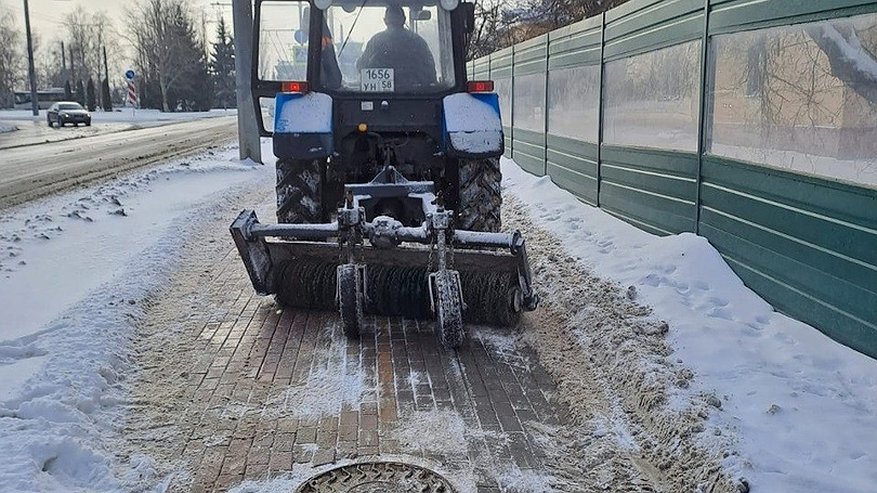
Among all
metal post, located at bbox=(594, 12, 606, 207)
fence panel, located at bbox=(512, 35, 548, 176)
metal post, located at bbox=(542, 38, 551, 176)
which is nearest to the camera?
metal post, located at bbox=(594, 12, 606, 207)

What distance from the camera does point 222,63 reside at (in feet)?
245

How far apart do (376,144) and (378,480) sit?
413 cm

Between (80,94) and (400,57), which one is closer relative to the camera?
(400,57)

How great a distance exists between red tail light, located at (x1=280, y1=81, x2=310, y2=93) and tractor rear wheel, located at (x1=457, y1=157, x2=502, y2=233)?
149 cm

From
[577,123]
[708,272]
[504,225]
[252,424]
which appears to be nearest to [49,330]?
[252,424]

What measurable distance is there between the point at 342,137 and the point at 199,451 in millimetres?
3713

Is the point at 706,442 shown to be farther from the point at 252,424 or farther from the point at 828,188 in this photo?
the point at 252,424

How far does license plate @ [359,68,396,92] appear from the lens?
693cm

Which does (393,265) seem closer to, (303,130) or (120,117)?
(303,130)

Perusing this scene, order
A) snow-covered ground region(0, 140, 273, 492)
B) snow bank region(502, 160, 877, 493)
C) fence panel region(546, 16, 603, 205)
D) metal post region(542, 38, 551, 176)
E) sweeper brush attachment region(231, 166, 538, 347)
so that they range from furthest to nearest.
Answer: metal post region(542, 38, 551, 176) < fence panel region(546, 16, 603, 205) < sweeper brush attachment region(231, 166, 538, 347) < snow-covered ground region(0, 140, 273, 492) < snow bank region(502, 160, 877, 493)

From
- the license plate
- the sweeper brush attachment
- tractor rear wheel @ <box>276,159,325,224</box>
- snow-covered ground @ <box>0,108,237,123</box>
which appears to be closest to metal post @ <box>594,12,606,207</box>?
the license plate

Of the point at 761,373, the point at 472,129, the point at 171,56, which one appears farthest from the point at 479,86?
the point at 171,56

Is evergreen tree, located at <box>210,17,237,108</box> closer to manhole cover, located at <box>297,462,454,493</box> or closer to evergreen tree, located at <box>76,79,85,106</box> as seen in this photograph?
evergreen tree, located at <box>76,79,85,106</box>

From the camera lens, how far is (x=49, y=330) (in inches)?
205
